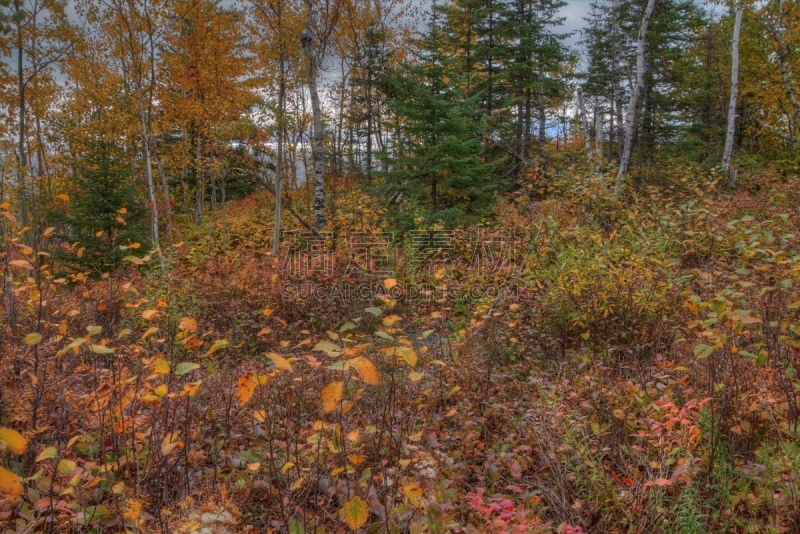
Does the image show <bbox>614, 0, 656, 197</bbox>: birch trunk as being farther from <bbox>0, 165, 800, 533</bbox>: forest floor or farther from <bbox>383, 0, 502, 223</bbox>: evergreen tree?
<bbox>0, 165, 800, 533</bbox>: forest floor

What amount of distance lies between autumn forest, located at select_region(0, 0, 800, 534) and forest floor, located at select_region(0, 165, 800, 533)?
30mm

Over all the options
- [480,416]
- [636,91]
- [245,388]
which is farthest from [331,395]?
[636,91]

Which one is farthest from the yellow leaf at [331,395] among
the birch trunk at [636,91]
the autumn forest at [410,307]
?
the birch trunk at [636,91]

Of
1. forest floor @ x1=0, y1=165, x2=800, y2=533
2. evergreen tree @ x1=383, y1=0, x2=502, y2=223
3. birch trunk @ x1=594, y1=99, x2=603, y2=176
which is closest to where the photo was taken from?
forest floor @ x1=0, y1=165, x2=800, y2=533

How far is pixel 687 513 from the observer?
2.32 m

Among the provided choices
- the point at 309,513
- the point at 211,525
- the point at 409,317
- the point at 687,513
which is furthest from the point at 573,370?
the point at 409,317

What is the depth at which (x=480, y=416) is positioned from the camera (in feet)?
12.1

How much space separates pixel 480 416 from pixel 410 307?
4059mm

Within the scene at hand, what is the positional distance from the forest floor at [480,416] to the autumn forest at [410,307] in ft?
0.10

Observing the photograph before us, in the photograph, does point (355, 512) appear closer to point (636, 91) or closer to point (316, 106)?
point (316, 106)

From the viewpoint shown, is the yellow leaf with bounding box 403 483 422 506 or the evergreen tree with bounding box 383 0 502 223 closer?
the yellow leaf with bounding box 403 483 422 506

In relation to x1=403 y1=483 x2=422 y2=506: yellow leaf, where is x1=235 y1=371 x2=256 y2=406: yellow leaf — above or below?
above

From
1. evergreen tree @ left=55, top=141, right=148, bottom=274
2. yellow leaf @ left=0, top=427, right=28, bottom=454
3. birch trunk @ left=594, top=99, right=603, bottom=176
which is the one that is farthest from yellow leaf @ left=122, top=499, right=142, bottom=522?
evergreen tree @ left=55, top=141, right=148, bottom=274

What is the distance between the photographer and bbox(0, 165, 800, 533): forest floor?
2252 millimetres
